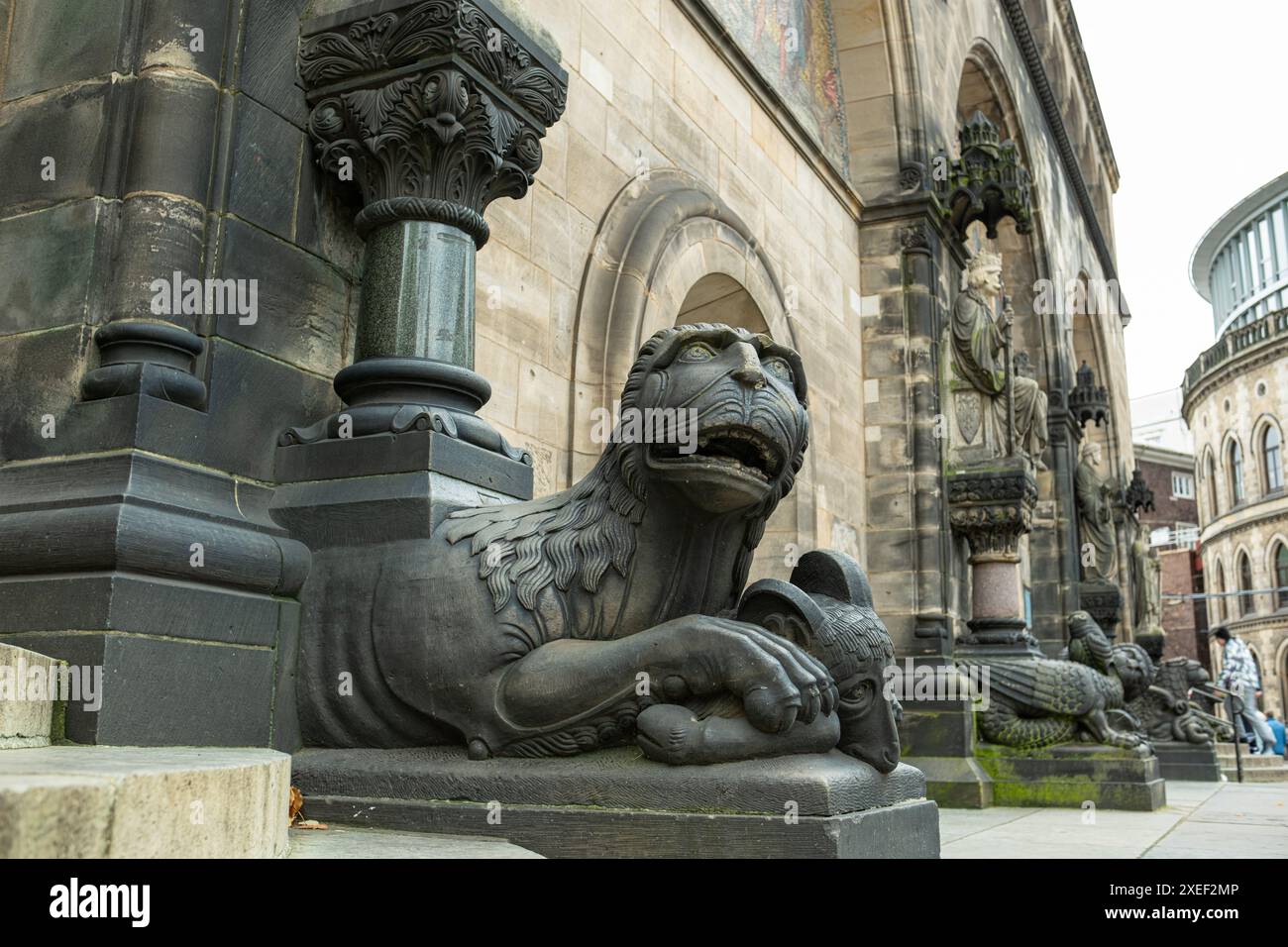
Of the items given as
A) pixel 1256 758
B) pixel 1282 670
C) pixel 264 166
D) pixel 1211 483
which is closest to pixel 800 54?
pixel 264 166

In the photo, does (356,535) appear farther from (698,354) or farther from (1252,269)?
(1252,269)

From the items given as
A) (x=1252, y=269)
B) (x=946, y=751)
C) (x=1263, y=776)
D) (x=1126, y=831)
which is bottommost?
(x=1263, y=776)

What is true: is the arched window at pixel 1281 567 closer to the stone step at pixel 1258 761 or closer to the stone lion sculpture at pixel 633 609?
the stone step at pixel 1258 761

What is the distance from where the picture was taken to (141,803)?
5.48 ft

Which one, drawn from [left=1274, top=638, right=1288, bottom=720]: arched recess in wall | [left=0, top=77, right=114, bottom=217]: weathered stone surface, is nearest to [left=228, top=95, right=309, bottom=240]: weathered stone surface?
[left=0, top=77, right=114, bottom=217]: weathered stone surface

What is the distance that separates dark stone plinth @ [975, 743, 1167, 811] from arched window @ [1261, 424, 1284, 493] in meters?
37.9

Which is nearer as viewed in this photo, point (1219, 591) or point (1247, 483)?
point (1247, 483)

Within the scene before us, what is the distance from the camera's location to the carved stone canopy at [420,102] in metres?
3.31

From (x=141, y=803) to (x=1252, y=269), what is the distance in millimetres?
61343

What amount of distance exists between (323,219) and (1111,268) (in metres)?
22.7

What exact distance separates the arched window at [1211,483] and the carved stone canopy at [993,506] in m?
39.3
